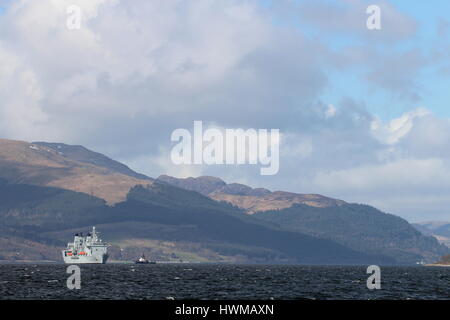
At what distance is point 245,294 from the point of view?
15350 cm

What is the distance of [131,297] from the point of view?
5527 inches

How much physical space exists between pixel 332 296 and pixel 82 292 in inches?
1854

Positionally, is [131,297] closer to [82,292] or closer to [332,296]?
[82,292]
